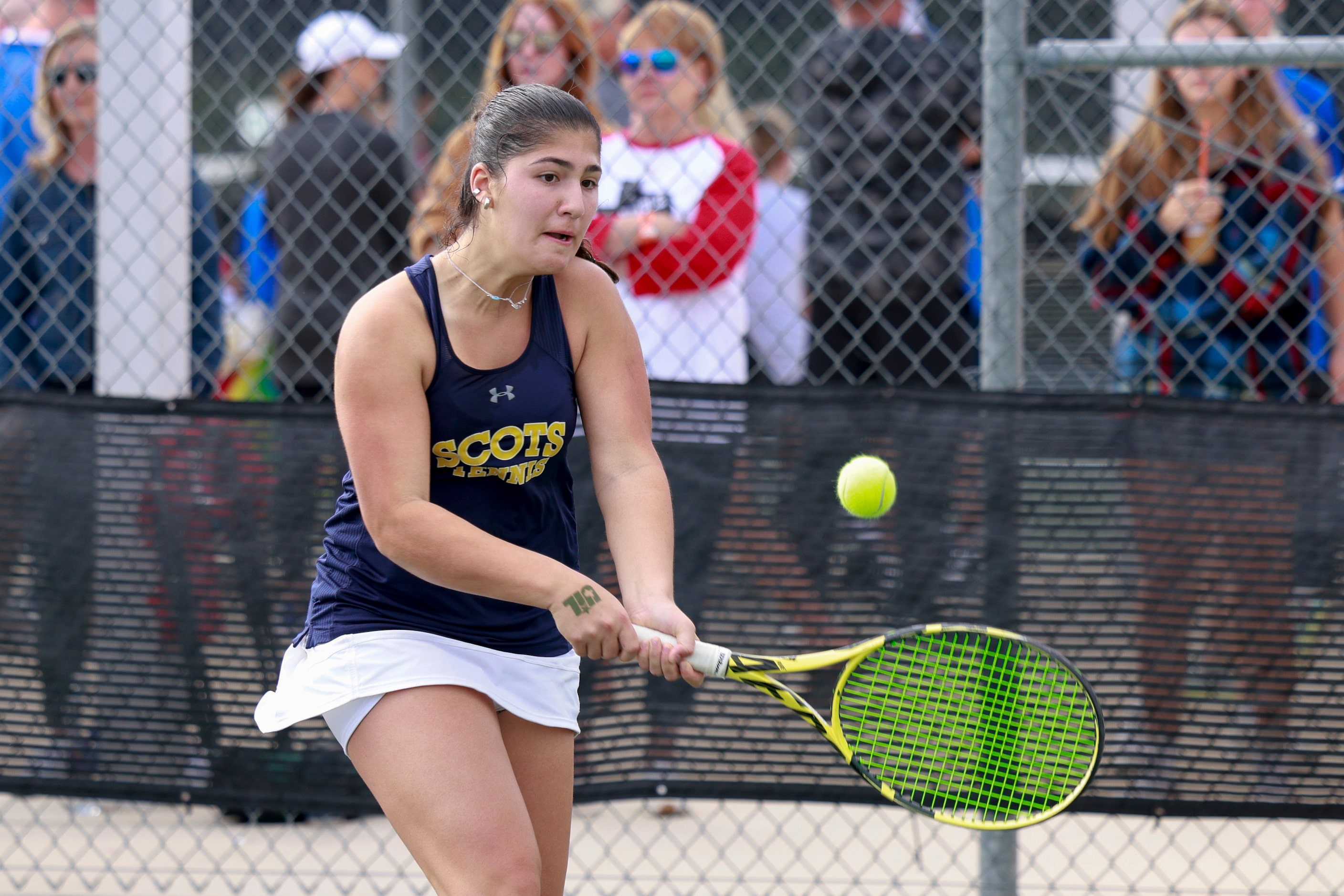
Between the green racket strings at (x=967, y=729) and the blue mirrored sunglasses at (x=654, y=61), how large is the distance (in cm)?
185

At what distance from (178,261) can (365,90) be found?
1.13 meters

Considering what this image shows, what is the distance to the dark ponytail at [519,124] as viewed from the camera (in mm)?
2158

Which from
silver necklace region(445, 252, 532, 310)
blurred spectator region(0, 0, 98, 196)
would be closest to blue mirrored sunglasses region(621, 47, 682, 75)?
blurred spectator region(0, 0, 98, 196)

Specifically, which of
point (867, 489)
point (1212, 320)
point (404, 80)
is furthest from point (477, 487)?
point (404, 80)

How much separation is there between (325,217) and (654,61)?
105 centimetres

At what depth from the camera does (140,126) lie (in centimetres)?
363

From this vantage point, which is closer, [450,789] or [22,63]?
[450,789]

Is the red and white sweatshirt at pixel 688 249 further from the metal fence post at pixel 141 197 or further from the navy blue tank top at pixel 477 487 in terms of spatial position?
the navy blue tank top at pixel 477 487

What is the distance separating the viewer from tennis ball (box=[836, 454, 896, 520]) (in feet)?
9.68

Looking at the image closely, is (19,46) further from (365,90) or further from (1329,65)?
(1329,65)

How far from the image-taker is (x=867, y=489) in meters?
2.95

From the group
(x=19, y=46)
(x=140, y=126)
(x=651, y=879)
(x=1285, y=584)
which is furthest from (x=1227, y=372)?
(x=19, y=46)

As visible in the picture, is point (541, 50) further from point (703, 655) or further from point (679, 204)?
point (703, 655)

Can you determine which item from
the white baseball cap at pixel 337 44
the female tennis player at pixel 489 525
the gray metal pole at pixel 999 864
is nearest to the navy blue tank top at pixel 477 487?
the female tennis player at pixel 489 525
